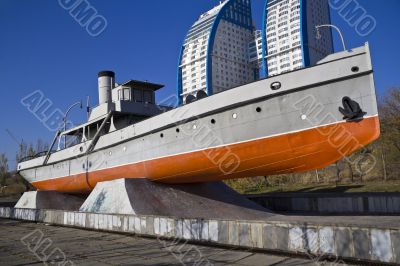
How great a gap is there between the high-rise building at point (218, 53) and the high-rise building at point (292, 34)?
106cm

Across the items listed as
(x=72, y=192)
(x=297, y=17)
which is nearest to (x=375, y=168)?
Result: (x=297, y=17)

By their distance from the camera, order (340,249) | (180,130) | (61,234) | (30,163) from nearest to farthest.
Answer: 1. (340,249)
2. (61,234)
3. (180,130)
4. (30,163)

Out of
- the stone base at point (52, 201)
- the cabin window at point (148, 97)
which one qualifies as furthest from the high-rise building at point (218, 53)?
the stone base at point (52, 201)

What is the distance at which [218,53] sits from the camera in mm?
15945

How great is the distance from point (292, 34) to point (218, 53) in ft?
22.4

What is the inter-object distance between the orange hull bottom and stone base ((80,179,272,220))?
579mm

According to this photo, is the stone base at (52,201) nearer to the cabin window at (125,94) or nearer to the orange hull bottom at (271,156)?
the cabin window at (125,94)

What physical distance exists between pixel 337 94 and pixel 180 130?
5.38 meters

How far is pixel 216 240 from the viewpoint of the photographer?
7.66 metres

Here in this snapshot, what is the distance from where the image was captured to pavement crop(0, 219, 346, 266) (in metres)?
6.35

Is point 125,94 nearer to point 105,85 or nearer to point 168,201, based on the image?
point 105,85

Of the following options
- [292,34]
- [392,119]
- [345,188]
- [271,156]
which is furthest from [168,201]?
[392,119]

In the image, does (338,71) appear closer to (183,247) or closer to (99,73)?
(183,247)

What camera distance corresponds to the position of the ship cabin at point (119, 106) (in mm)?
16469
